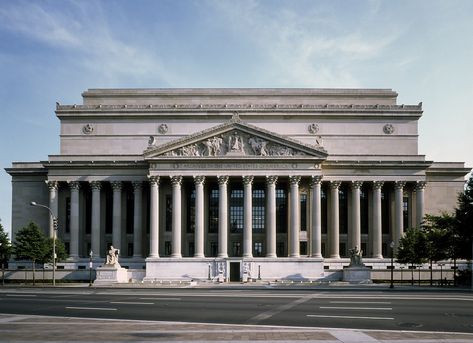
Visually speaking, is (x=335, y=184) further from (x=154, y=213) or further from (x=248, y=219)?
(x=154, y=213)

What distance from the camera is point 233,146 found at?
84312 millimetres

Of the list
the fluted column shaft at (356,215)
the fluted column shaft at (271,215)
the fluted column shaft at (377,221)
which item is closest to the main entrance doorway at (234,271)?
the fluted column shaft at (271,215)

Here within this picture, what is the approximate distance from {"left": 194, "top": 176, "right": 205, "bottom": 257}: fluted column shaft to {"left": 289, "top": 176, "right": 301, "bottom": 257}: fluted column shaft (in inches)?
485

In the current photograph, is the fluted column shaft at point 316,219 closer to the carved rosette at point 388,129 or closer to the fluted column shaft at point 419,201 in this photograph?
the fluted column shaft at point 419,201

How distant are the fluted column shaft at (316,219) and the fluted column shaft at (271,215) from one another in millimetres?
5329

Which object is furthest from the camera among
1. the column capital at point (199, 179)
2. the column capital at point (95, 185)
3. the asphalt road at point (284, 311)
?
the column capital at point (95, 185)

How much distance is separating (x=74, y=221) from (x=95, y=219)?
311 centimetres

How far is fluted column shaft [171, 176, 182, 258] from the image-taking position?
274 ft

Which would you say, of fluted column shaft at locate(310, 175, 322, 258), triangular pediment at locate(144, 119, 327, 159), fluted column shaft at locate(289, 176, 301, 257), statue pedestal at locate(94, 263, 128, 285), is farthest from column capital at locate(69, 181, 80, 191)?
fluted column shaft at locate(310, 175, 322, 258)

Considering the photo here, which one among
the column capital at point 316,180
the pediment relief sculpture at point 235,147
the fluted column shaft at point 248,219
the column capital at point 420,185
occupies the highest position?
the pediment relief sculpture at point 235,147

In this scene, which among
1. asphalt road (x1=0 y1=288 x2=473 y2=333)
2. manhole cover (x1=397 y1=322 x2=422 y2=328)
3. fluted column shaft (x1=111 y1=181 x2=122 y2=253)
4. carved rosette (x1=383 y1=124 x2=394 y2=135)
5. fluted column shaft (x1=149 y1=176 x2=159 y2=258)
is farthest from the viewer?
carved rosette (x1=383 y1=124 x2=394 y2=135)

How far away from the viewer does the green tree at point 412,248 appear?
75.3 metres

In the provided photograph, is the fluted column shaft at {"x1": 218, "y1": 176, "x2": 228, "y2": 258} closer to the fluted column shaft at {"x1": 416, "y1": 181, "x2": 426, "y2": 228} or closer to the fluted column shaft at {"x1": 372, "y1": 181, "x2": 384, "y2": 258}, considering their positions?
the fluted column shaft at {"x1": 372, "y1": 181, "x2": 384, "y2": 258}

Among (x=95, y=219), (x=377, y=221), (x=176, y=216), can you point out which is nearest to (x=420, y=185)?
(x=377, y=221)
